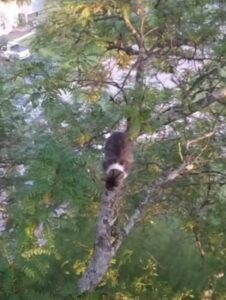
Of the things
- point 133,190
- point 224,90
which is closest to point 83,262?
point 133,190

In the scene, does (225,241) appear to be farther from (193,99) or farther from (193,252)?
(193,99)

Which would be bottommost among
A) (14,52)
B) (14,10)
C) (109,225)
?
(109,225)

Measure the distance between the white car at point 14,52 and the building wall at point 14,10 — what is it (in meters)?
0.14

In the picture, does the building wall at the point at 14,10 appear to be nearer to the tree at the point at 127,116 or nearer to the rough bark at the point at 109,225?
the tree at the point at 127,116

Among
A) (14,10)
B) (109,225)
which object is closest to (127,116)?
(109,225)

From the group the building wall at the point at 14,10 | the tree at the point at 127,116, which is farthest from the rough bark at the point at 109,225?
the building wall at the point at 14,10

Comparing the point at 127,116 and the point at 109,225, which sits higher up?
the point at 127,116

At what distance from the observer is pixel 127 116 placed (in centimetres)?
246

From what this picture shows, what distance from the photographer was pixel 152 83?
2.86 m

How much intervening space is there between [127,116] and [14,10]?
1.17 meters

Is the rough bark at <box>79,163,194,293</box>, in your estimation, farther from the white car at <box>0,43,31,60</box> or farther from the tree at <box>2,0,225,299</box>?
the white car at <box>0,43,31,60</box>

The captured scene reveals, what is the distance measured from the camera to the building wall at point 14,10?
110 inches

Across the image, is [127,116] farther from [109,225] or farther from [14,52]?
[14,52]

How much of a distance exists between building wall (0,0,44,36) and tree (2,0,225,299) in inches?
8.2
